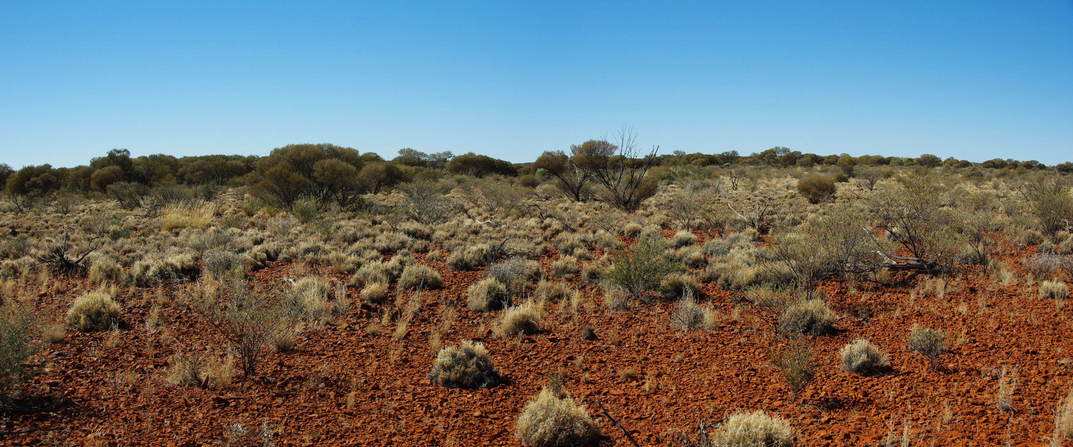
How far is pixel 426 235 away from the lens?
15.7 m

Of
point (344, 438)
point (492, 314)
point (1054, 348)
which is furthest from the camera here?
point (492, 314)

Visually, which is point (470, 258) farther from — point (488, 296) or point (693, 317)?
point (693, 317)

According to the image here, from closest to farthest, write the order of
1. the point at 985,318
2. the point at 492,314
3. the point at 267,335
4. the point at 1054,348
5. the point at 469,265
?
1. the point at 1054,348
2. the point at 267,335
3. the point at 985,318
4. the point at 492,314
5. the point at 469,265

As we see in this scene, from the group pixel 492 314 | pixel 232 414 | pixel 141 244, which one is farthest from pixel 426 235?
pixel 232 414

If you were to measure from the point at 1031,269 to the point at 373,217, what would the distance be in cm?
1747

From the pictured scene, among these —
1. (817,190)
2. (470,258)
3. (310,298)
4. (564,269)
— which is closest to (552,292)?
(564,269)

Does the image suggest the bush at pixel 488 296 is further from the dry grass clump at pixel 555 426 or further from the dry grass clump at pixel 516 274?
the dry grass clump at pixel 555 426

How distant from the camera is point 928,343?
225 inches

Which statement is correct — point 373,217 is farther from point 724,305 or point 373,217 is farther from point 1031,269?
point 1031,269

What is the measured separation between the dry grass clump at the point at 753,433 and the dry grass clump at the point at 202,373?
4.65 metres

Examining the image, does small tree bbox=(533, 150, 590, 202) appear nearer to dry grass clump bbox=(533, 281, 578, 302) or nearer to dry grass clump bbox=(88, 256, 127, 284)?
dry grass clump bbox=(533, 281, 578, 302)

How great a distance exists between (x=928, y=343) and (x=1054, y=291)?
3.55 m

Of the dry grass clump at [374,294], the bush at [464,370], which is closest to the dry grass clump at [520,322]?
the bush at [464,370]

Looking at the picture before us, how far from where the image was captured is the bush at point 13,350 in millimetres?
4654
